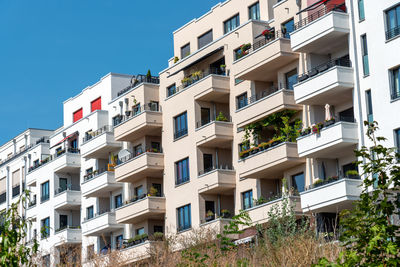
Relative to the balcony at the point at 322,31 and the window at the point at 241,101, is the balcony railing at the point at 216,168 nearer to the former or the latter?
the window at the point at 241,101

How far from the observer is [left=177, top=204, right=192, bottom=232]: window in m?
53.3

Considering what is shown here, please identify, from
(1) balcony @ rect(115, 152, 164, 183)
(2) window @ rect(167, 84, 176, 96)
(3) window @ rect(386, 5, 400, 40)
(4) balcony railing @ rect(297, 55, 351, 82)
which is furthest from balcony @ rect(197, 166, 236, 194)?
(3) window @ rect(386, 5, 400, 40)

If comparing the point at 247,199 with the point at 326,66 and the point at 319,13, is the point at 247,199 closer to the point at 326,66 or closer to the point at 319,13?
the point at 326,66

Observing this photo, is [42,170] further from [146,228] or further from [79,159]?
[146,228]

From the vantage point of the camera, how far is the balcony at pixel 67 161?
6706 cm

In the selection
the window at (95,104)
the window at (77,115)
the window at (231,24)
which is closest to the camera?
the window at (231,24)

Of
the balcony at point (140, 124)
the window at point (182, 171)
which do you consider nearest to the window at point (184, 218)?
the window at point (182, 171)

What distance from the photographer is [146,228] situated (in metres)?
58.1

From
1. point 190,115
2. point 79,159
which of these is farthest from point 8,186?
point 190,115

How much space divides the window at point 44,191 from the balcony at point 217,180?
2191cm

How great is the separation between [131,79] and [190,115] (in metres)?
10.1

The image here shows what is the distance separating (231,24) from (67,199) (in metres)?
20.6

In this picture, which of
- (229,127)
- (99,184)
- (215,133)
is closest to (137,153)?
(99,184)

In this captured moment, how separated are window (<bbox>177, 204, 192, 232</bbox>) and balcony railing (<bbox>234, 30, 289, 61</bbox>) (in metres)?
9.68
